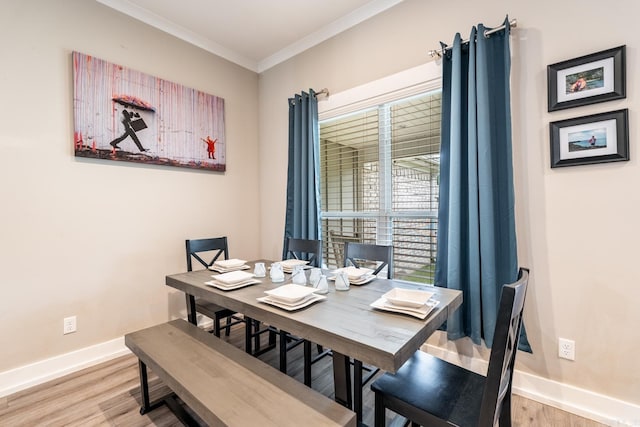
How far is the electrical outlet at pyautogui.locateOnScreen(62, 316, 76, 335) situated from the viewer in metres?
2.32

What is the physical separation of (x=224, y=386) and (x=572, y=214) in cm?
222

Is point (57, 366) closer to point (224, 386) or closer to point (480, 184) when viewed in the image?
point (224, 386)

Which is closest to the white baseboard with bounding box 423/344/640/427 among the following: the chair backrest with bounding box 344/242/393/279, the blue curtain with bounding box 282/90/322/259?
the chair backrest with bounding box 344/242/393/279

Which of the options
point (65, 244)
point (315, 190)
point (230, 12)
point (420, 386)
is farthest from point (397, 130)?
point (65, 244)

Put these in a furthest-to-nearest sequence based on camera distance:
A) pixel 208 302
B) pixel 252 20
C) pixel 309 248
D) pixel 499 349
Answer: pixel 252 20, pixel 309 248, pixel 208 302, pixel 499 349

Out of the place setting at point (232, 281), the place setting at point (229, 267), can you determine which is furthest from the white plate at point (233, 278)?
the place setting at point (229, 267)

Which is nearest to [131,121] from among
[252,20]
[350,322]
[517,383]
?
[252,20]

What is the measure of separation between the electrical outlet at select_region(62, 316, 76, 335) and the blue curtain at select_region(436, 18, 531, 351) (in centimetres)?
292

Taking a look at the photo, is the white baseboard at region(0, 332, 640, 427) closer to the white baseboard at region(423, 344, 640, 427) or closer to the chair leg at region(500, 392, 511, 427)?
the white baseboard at region(423, 344, 640, 427)

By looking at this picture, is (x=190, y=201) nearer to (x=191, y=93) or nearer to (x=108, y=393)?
(x=191, y=93)

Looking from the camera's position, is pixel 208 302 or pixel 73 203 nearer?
pixel 73 203

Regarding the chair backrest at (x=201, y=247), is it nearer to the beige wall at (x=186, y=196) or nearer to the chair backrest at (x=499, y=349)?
the beige wall at (x=186, y=196)

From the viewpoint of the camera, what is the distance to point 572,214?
183 cm

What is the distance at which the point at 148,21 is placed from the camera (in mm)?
2754
